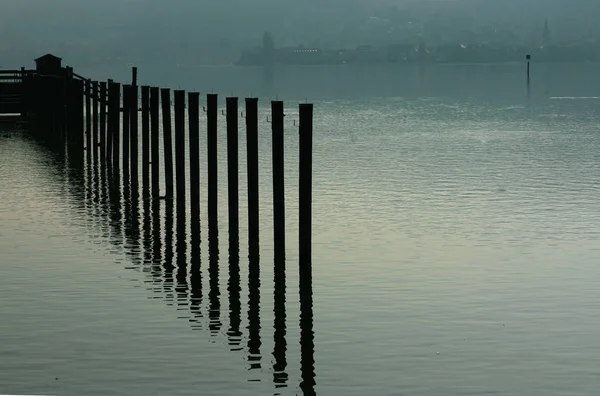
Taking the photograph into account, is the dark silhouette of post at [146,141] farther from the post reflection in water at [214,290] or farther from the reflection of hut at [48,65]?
the reflection of hut at [48,65]

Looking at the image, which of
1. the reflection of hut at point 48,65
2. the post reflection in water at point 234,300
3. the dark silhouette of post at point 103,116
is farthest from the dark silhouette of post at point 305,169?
the reflection of hut at point 48,65

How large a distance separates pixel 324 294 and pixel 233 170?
4811 millimetres

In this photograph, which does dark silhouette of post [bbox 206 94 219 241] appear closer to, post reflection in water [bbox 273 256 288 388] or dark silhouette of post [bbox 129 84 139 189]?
post reflection in water [bbox 273 256 288 388]

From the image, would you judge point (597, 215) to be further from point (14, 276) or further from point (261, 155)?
point (261, 155)

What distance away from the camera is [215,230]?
26281mm

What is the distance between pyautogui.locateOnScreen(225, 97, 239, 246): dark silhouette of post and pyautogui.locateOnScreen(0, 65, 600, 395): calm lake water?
326 mm

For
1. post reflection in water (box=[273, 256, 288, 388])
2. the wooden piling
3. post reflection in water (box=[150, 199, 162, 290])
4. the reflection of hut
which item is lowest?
post reflection in water (box=[273, 256, 288, 388])

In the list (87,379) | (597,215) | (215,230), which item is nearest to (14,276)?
(215,230)

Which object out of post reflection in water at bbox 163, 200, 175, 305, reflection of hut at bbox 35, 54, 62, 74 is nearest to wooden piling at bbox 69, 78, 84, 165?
reflection of hut at bbox 35, 54, 62, 74

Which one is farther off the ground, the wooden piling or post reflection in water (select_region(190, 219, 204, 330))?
the wooden piling

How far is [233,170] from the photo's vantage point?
24.8 m

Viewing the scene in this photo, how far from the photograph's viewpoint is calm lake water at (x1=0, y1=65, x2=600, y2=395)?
1605 cm

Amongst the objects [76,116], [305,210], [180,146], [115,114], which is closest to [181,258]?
[305,210]

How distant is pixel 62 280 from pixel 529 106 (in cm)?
8513
